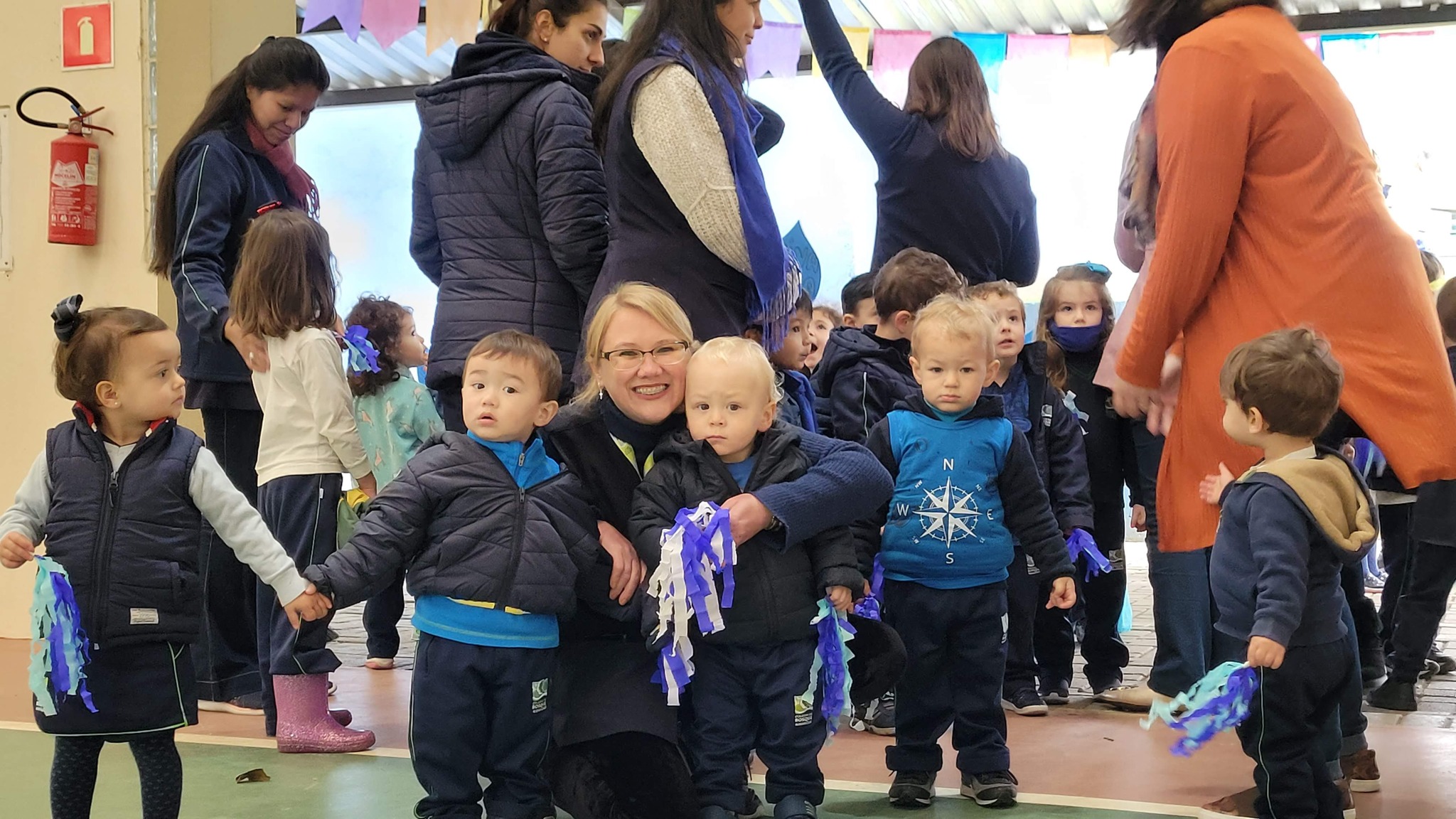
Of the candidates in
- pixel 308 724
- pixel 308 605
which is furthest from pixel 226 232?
pixel 308 605

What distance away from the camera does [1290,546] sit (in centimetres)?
249

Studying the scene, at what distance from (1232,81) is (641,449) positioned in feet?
4.25

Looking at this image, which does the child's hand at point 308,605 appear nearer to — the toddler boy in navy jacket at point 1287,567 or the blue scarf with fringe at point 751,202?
the blue scarf with fringe at point 751,202

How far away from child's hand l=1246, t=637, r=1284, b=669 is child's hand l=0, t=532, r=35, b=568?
6.98 feet

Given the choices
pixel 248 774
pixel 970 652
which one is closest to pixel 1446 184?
pixel 970 652

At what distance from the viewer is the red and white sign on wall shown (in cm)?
513

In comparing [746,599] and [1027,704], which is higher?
[746,599]

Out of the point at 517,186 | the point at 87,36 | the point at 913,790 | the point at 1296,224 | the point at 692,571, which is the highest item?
the point at 87,36

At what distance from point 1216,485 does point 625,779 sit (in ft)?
4.03

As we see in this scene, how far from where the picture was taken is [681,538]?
257 centimetres

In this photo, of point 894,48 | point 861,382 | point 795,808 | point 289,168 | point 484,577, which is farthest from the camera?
point 894,48

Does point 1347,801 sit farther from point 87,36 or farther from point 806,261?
point 87,36

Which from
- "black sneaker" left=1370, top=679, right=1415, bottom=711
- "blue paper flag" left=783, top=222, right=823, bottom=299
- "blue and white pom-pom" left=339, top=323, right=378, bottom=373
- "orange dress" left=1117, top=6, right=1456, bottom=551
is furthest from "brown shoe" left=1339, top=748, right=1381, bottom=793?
"blue and white pom-pom" left=339, top=323, right=378, bottom=373

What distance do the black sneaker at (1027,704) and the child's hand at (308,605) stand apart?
7.64 feet
